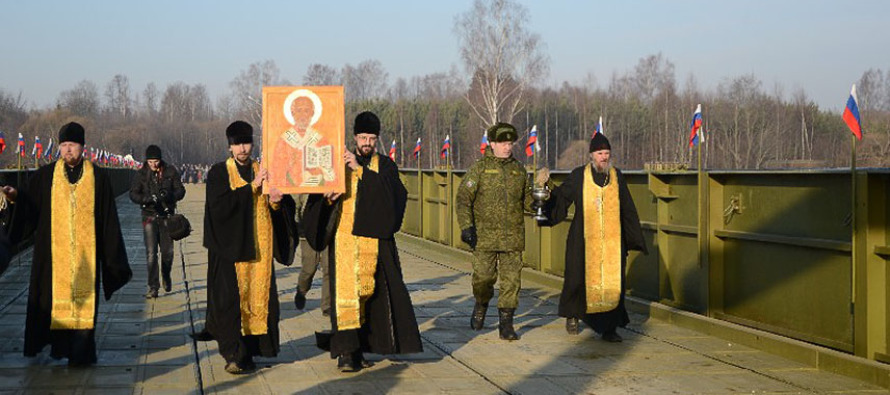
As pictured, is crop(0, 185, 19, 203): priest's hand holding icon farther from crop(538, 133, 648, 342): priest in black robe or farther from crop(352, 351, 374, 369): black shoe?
crop(538, 133, 648, 342): priest in black robe

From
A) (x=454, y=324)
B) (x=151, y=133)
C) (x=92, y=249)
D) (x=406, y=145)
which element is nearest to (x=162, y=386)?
(x=92, y=249)

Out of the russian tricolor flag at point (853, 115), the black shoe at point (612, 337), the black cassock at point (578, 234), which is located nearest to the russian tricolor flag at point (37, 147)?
the black cassock at point (578, 234)

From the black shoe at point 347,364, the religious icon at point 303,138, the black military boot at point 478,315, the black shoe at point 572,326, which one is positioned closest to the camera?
the religious icon at point 303,138

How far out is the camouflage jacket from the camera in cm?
1118

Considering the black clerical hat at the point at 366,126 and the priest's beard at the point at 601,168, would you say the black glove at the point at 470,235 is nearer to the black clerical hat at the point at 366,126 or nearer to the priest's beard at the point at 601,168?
the priest's beard at the point at 601,168

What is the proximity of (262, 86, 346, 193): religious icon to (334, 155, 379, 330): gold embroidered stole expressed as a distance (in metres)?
0.63

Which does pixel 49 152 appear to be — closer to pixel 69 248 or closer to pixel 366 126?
pixel 69 248

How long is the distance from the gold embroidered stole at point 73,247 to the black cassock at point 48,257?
0.17 feet

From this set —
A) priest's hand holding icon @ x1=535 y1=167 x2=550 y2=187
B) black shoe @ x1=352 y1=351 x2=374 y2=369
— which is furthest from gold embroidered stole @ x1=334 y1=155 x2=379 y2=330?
priest's hand holding icon @ x1=535 y1=167 x2=550 y2=187

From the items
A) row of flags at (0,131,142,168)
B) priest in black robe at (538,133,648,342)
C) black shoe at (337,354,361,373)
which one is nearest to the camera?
black shoe at (337,354,361,373)

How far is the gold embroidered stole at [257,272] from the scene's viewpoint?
941 cm

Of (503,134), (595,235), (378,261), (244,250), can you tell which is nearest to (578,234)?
(595,235)

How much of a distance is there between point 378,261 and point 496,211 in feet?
6.42

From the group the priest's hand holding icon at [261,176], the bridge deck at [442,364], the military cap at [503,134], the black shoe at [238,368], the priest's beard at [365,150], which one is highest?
the military cap at [503,134]
